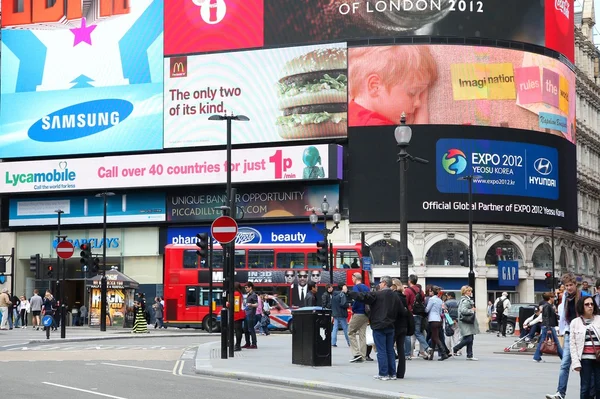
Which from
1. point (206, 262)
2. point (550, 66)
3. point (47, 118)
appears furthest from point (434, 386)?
point (47, 118)

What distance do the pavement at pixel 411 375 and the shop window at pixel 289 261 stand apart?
23043 millimetres

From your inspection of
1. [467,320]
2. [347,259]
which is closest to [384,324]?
[467,320]

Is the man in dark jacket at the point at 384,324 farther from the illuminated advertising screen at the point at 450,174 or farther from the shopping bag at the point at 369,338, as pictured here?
the illuminated advertising screen at the point at 450,174

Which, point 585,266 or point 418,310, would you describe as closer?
point 418,310

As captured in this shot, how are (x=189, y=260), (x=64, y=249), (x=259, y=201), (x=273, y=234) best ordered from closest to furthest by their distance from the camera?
(x=64, y=249)
(x=189, y=260)
(x=273, y=234)
(x=259, y=201)

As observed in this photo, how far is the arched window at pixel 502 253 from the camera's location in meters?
68.9

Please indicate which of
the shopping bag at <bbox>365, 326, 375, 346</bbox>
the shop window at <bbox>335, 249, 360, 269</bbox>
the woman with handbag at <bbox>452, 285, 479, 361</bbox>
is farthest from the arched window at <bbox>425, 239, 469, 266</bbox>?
the shopping bag at <bbox>365, 326, 375, 346</bbox>

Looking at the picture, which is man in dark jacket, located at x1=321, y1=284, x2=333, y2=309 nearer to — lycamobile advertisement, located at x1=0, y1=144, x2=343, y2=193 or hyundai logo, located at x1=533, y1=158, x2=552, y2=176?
lycamobile advertisement, located at x1=0, y1=144, x2=343, y2=193

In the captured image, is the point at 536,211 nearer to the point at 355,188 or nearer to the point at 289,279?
the point at 355,188

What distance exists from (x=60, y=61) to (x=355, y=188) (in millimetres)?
24425

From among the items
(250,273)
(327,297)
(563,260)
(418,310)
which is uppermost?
(563,260)

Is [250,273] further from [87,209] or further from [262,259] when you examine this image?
[87,209]

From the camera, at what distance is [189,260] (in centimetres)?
5253

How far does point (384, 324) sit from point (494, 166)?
164 ft
